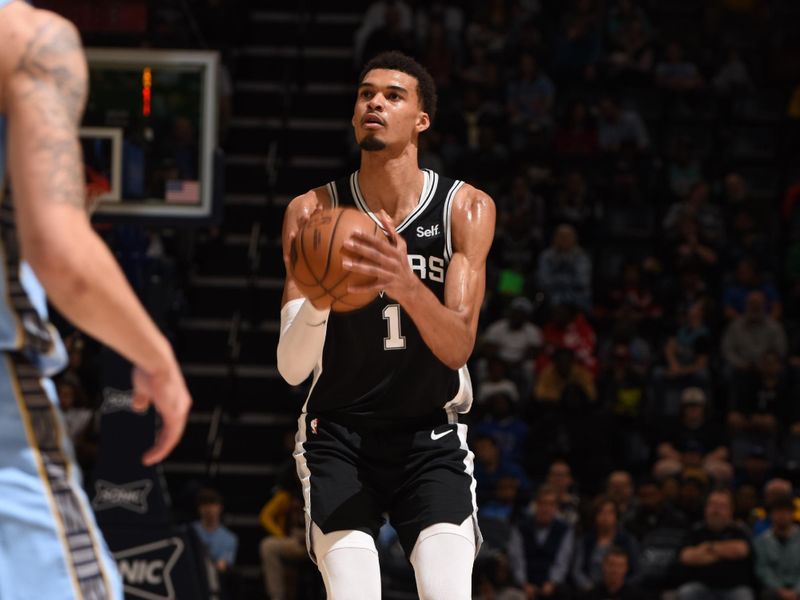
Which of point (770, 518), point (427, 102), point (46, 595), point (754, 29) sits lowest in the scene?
point (770, 518)

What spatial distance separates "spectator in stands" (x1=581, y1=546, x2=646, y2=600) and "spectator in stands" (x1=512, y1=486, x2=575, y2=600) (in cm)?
36

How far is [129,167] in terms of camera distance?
1012 cm

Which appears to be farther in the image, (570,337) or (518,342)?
(570,337)

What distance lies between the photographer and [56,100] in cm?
276

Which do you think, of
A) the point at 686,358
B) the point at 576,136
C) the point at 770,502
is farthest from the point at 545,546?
the point at 576,136

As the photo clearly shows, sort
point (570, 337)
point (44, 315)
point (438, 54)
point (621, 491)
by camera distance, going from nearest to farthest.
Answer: point (44, 315) → point (621, 491) → point (570, 337) → point (438, 54)

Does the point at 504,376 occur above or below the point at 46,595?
below

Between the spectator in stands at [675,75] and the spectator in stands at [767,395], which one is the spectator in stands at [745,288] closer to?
the spectator in stands at [767,395]

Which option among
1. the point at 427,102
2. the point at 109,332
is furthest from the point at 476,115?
the point at 109,332

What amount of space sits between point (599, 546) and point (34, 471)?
8418 mm

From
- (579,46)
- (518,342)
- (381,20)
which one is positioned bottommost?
(518,342)

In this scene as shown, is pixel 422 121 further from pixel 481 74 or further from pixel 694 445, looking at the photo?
pixel 481 74

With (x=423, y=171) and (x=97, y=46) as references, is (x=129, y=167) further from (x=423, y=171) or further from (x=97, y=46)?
(x=423, y=171)

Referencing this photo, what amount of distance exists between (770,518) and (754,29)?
788 centimetres
